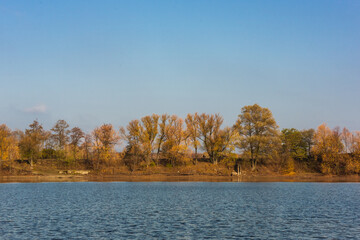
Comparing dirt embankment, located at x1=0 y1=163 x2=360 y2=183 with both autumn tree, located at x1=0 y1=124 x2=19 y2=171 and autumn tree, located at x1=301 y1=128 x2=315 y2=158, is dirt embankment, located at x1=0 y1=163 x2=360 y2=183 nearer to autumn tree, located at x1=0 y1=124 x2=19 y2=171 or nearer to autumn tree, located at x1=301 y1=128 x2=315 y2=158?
autumn tree, located at x1=0 y1=124 x2=19 y2=171

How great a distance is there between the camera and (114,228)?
93.2ft

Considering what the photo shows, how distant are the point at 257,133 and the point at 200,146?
20939 mm

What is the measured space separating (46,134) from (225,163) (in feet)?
222

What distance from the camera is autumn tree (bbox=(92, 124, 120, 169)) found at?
111 metres

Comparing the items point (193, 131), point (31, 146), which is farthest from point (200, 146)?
point (31, 146)

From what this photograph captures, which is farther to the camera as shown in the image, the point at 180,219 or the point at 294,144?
the point at 294,144

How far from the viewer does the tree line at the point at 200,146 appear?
355 ft

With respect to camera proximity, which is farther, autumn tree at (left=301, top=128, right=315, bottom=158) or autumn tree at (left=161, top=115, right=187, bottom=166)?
autumn tree at (left=301, top=128, right=315, bottom=158)

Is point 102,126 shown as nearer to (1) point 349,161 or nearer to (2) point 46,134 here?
(2) point 46,134

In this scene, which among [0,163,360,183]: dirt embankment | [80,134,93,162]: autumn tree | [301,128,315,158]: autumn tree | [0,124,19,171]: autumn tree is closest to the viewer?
[0,124,19,171]: autumn tree

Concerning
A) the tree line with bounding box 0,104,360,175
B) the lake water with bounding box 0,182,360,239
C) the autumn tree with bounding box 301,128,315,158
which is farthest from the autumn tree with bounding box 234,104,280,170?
the lake water with bounding box 0,182,360,239

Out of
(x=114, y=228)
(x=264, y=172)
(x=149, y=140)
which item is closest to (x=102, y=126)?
(x=149, y=140)

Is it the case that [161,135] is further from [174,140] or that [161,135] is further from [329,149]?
[329,149]

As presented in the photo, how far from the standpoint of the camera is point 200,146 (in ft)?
392
